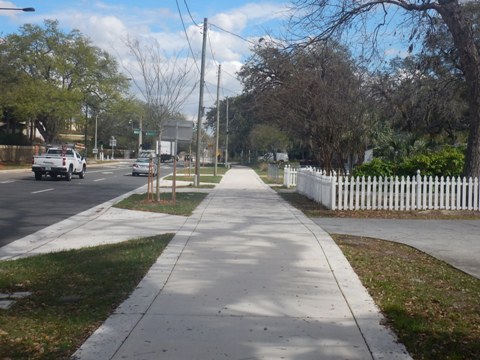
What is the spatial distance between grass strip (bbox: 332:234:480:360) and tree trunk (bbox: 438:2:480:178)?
7.38 metres

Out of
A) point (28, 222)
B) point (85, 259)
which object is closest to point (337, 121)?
point (28, 222)

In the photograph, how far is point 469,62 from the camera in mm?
16109

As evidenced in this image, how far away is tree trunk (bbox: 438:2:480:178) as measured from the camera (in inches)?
604

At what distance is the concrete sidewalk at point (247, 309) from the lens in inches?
203

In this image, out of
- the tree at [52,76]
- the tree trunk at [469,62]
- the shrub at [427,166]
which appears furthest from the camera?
the tree at [52,76]

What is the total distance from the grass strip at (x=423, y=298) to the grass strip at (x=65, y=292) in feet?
9.96

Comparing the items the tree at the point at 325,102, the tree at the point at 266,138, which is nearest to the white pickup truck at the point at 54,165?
the tree at the point at 325,102

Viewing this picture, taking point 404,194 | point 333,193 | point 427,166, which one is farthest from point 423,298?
point 427,166

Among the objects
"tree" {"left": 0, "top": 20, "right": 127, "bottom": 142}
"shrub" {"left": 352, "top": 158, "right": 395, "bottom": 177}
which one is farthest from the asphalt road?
"tree" {"left": 0, "top": 20, "right": 127, "bottom": 142}

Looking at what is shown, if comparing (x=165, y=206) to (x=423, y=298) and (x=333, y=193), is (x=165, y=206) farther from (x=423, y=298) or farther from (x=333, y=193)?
(x=423, y=298)

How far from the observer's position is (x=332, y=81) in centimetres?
2166

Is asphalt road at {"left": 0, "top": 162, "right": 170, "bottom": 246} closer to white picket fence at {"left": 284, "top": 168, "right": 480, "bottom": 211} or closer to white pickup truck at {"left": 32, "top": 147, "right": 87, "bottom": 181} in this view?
white pickup truck at {"left": 32, "top": 147, "right": 87, "bottom": 181}

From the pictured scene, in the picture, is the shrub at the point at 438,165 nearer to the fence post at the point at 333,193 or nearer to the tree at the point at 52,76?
the fence post at the point at 333,193

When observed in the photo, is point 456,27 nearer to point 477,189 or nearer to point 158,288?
point 477,189
